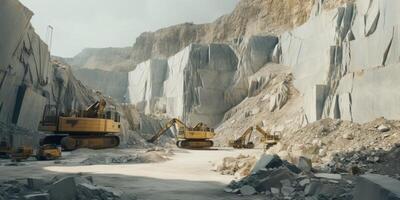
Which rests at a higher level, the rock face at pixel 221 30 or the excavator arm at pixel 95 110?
the rock face at pixel 221 30

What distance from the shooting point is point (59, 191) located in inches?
249

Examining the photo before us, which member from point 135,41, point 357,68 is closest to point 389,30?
point 357,68

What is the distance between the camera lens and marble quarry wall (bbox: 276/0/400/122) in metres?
19.3

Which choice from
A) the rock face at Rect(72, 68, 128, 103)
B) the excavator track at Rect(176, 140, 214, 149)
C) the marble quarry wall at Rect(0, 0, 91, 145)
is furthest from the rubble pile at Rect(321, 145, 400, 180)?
the rock face at Rect(72, 68, 128, 103)

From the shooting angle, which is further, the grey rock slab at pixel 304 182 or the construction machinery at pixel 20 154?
the construction machinery at pixel 20 154

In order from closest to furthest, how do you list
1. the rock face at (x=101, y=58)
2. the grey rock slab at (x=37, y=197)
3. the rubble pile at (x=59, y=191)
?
the grey rock slab at (x=37, y=197), the rubble pile at (x=59, y=191), the rock face at (x=101, y=58)

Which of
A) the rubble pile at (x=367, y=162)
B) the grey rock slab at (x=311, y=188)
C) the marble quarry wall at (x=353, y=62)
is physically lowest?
the grey rock slab at (x=311, y=188)

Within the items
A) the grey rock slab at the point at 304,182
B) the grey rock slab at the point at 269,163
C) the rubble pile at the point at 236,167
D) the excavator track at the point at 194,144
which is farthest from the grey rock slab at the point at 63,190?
the excavator track at the point at 194,144

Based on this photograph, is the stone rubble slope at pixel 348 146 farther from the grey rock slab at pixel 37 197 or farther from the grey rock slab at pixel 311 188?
the grey rock slab at pixel 37 197

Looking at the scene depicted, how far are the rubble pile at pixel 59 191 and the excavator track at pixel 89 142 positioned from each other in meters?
14.1

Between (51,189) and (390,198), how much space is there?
15.1 ft

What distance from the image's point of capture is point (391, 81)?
18375mm

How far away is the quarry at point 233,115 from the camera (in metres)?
8.94

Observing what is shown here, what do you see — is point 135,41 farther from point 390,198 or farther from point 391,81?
point 390,198
